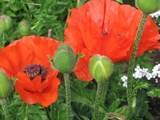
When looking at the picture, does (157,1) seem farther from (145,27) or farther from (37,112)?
(37,112)

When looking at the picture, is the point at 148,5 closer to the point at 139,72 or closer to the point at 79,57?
the point at 79,57

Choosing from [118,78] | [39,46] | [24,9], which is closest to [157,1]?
[39,46]

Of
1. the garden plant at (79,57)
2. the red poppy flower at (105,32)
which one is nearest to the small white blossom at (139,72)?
the garden plant at (79,57)

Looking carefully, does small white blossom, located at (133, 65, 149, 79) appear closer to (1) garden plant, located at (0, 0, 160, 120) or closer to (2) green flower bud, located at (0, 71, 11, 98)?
(1) garden plant, located at (0, 0, 160, 120)

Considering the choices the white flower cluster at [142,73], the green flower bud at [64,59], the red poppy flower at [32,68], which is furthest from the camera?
the white flower cluster at [142,73]

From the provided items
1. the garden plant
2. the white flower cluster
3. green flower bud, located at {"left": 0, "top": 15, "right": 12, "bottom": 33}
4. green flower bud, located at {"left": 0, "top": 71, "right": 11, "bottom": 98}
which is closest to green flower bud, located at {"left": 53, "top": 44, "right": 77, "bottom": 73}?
the garden plant

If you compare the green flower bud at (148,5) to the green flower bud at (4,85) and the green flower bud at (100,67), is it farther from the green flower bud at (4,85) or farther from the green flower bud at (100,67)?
the green flower bud at (4,85)
